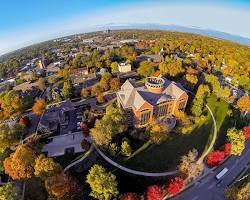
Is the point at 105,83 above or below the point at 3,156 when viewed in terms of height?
above

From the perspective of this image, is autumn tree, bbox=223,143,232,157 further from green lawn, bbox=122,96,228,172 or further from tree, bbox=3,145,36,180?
tree, bbox=3,145,36,180

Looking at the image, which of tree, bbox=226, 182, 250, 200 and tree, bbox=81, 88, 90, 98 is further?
tree, bbox=81, 88, 90, 98

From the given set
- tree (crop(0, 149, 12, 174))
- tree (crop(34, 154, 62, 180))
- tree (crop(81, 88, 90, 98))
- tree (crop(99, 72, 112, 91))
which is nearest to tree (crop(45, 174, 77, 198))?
tree (crop(34, 154, 62, 180))

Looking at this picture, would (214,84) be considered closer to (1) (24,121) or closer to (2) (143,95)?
(2) (143,95)

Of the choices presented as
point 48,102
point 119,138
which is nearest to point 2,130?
point 48,102

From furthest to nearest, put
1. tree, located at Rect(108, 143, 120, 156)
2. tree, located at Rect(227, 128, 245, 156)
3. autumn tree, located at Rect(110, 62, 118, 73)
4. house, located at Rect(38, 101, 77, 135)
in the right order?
autumn tree, located at Rect(110, 62, 118, 73) < house, located at Rect(38, 101, 77, 135) < tree, located at Rect(227, 128, 245, 156) < tree, located at Rect(108, 143, 120, 156)

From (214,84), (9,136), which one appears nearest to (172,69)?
(214,84)

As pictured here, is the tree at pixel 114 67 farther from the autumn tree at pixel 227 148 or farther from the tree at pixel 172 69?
the autumn tree at pixel 227 148
